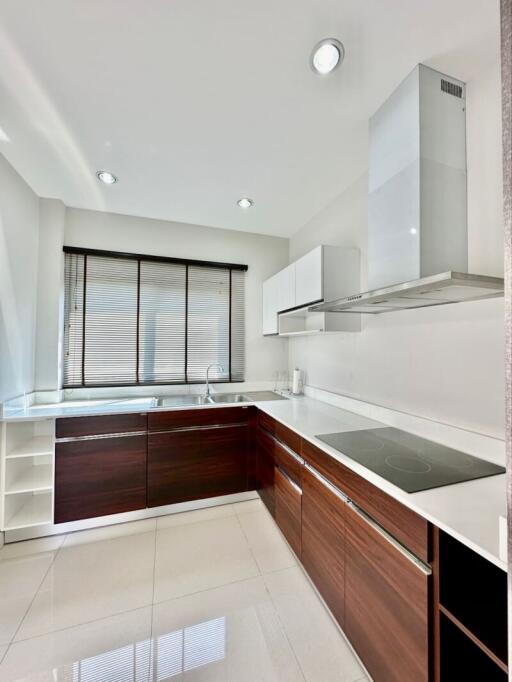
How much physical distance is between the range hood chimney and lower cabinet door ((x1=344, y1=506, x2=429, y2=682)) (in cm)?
106

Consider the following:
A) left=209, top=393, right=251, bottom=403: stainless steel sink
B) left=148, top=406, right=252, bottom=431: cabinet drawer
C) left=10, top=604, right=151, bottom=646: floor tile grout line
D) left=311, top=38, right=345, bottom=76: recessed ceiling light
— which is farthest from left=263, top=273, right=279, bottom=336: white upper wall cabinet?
left=10, top=604, right=151, bottom=646: floor tile grout line

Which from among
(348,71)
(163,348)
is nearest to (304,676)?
(163,348)

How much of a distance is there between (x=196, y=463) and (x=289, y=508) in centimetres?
93

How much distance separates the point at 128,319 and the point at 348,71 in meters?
2.60

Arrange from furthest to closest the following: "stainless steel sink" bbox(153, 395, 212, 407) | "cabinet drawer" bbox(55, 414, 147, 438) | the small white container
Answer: the small white container < "stainless steel sink" bbox(153, 395, 212, 407) < "cabinet drawer" bbox(55, 414, 147, 438)

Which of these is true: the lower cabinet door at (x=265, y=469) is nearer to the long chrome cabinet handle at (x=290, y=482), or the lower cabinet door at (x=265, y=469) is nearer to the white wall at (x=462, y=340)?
the long chrome cabinet handle at (x=290, y=482)

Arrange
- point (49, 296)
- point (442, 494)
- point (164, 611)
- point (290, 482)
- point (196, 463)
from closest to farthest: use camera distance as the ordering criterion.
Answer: point (442, 494) < point (164, 611) < point (290, 482) < point (196, 463) < point (49, 296)

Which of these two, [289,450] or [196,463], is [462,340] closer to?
[289,450]

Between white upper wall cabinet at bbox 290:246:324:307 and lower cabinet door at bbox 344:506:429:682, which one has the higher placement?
white upper wall cabinet at bbox 290:246:324:307

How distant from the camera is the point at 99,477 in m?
2.25

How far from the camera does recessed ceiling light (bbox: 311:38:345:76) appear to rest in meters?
1.24

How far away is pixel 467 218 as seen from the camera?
56.7 inches

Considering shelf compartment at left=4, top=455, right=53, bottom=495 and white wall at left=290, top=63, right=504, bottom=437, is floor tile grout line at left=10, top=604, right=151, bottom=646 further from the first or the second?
white wall at left=290, top=63, right=504, bottom=437

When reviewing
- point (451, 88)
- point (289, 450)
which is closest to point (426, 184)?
point (451, 88)
